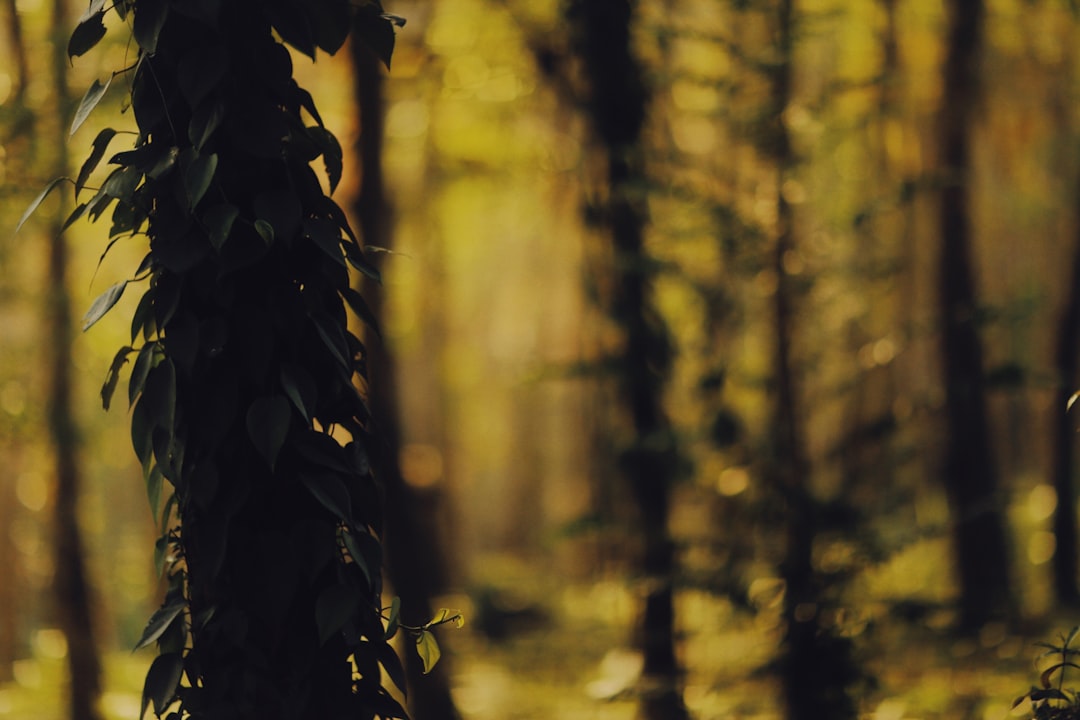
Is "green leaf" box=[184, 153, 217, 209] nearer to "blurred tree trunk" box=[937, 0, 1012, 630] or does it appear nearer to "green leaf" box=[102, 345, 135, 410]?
"green leaf" box=[102, 345, 135, 410]

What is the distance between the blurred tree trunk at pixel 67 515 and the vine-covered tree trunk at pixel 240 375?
7.21 metres

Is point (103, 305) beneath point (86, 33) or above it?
beneath

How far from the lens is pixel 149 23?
2.12 meters

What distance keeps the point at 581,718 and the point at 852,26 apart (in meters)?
7.90

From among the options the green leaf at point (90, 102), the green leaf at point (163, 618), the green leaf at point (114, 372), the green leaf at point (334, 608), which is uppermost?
the green leaf at point (90, 102)

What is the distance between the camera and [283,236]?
6.91ft

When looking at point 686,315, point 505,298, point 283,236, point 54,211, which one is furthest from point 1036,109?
point 505,298

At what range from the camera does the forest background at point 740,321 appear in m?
5.94

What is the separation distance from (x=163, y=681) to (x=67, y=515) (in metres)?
7.82

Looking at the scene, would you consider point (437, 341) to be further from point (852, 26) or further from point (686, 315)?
point (686, 315)

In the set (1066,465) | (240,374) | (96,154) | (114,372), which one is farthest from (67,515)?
(1066,465)

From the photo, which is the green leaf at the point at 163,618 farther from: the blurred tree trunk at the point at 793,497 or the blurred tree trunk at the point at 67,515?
the blurred tree trunk at the point at 67,515

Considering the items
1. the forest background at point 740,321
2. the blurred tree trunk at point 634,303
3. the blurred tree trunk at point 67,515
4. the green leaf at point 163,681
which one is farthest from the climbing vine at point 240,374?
the blurred tree trunk at point 67,515

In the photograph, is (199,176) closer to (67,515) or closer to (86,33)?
(86,33)
